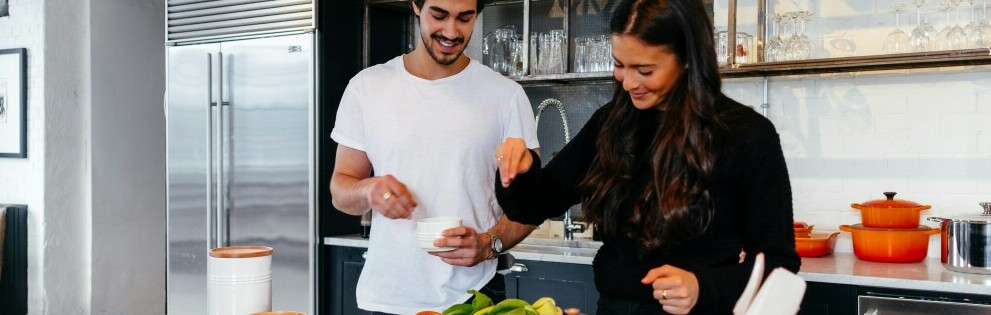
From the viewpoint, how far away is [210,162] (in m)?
4.65

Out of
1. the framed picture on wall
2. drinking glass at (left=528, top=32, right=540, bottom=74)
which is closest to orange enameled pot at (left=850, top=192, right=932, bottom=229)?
drinking glass at (left=528, top=32, right=540, bottom=74)

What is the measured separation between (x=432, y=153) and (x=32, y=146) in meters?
3.90

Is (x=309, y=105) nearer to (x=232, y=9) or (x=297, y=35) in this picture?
(x=297, y=35)

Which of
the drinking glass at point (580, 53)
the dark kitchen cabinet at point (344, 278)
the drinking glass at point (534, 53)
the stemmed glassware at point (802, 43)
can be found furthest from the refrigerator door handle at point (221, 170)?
the stemmed glassware at point (802, 43)

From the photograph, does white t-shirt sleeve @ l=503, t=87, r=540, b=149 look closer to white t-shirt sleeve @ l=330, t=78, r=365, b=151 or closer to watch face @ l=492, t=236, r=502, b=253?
watch face @ l=492, t=236, r=502, b=253

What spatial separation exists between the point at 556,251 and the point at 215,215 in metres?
1.85

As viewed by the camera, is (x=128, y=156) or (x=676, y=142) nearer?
(x=676, y=142)

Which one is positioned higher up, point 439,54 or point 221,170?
point 439,54

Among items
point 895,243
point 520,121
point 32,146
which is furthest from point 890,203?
point 32,146

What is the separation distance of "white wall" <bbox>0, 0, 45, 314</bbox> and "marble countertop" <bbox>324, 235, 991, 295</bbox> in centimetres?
298

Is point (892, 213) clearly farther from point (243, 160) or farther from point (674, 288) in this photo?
point (243, 160)

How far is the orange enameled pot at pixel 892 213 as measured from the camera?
132 inches

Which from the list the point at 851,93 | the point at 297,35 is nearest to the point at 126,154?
the point at 297,35

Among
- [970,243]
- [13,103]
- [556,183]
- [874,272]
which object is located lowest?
[874,272]
